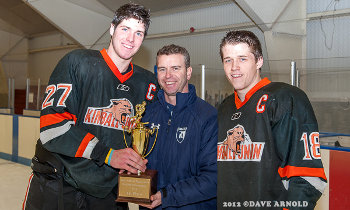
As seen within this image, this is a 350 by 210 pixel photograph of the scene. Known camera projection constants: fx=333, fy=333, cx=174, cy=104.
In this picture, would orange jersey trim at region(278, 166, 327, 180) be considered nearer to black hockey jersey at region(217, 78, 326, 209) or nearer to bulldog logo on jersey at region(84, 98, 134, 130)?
black hockey jersey at region(217, 78, 326, 209)

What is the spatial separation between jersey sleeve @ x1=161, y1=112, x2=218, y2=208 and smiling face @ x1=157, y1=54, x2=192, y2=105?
36 cm

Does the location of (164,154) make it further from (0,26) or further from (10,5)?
(0,26)

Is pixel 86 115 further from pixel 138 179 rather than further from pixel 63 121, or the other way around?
pixel 138 179

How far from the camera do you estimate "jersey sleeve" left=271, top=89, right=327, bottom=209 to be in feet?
5.12

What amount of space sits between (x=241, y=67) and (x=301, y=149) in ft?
1.76

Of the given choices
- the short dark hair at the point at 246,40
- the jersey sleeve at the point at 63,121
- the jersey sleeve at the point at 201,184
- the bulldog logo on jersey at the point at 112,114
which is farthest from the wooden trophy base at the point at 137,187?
the short dark hair at the point at 246,40

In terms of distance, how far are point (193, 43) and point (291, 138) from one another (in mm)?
7822

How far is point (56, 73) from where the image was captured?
81.2 inches

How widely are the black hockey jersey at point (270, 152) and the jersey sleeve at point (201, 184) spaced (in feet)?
0.27

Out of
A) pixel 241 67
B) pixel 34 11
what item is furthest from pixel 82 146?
pixel 34 11

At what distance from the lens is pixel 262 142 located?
5.51 ft

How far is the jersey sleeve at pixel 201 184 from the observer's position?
1939 mm

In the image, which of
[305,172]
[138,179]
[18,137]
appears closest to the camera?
[305,172]

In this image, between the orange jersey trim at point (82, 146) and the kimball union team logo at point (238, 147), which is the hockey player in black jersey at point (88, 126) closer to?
the orange jersey trim at point (82, 146)
